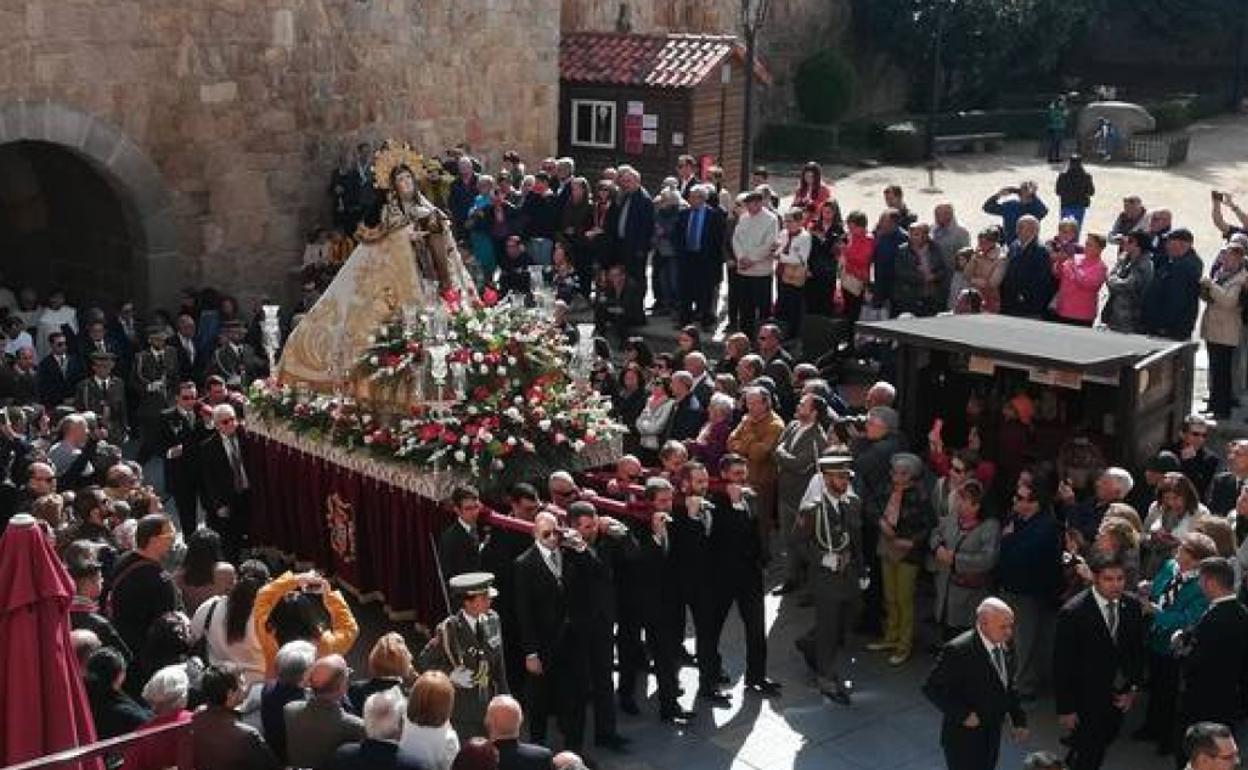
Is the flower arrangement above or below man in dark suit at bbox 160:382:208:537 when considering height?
above

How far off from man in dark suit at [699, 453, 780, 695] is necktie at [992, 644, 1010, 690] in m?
2.26

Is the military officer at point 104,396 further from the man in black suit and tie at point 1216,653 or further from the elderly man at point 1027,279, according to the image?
the man in black suit and tie at point 1216,653

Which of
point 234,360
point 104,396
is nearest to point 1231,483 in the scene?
point 234,360

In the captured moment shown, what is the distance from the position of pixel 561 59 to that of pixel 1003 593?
52.3 ft

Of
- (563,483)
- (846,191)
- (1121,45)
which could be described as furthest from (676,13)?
(563,483)

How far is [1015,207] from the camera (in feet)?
53.7

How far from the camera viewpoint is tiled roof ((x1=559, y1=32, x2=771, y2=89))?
23.3m

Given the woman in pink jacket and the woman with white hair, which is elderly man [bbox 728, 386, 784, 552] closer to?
the woman in pink jacket

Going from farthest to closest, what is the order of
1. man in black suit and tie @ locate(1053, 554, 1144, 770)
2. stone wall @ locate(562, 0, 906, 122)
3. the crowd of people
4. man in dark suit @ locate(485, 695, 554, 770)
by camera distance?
stone wall @ locate(562, 0, 906, 122), man in black suit and tie @ locate(1053, 554, 1144, 770), the crowd of people, man in dark suit @ locate(485, 695, 554, 770)

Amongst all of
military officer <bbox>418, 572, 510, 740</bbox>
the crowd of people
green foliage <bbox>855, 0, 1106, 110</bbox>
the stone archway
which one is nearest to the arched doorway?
the stone archway

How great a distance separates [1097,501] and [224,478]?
6296 millimetres

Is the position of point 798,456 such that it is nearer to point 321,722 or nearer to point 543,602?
point 543,602

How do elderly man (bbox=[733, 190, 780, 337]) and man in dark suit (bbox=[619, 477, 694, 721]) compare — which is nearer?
man in dark suit (bbox=[619, 477, 694, 721])

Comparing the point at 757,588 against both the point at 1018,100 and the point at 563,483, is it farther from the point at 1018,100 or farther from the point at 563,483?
the point at 1018,100
